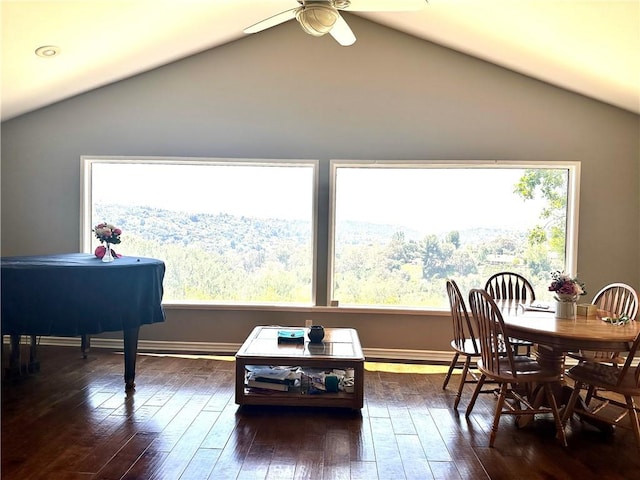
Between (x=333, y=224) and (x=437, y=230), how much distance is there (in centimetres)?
106

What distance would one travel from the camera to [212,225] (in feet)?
15.7

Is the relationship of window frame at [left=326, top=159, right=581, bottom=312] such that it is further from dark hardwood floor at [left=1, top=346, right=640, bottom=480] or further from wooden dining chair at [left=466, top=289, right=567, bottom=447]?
wooden dining chair at [left=466, top=289, right=567, bottom=447]

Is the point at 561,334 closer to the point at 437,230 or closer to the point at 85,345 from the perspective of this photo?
the point at 437,230

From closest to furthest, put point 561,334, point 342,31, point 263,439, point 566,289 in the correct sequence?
1. point 561,334
2. point 263,439
3. point 342,31
4. point 566,289

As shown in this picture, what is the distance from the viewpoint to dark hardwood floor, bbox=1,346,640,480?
2480 mm

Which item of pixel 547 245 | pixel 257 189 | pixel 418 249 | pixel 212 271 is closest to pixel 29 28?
pixel 257 189

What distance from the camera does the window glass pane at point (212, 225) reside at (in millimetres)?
4719

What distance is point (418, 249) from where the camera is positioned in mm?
4668

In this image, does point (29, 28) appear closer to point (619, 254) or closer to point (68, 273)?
point (68, 273)

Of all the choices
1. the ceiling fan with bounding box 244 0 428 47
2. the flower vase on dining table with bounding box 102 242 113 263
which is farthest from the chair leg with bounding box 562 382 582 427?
the flower vase on dining table with bounding box 102 242 113 263

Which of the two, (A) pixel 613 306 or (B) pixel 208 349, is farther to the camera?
(B) pixel 208 349

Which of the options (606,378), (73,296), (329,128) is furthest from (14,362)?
(606,378)

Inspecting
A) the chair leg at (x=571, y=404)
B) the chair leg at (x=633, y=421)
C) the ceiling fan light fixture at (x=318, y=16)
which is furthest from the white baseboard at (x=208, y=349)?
the ceiling fan light fixture at (x=318, y=16)

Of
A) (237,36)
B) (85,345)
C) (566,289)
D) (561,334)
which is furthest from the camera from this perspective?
(237,36)
